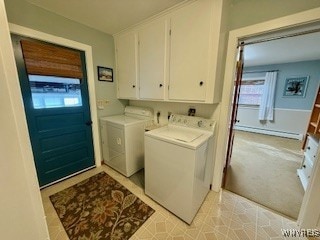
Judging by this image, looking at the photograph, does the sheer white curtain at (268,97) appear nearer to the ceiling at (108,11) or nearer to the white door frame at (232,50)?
the ceiling at (108,11)

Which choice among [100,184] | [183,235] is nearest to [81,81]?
[100,184]

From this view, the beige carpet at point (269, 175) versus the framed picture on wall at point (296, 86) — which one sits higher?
the framed picture on wall at point (296, 86)

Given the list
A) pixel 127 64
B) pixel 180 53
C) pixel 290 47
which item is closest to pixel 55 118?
pixel 127 64

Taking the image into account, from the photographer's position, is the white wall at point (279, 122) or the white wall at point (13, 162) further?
the white wall at point (279, 122)

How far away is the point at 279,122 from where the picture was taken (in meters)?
4.64

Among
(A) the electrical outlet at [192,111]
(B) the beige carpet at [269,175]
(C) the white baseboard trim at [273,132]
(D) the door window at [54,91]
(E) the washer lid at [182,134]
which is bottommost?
(B) the beige carpet at [269,175]

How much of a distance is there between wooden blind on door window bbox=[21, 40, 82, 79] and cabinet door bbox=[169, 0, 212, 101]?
1.49 m

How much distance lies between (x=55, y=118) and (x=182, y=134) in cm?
182

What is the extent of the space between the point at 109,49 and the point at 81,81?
2.63 feet

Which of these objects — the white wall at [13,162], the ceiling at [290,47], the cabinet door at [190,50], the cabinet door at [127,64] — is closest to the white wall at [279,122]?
the ceiling at [290,47]

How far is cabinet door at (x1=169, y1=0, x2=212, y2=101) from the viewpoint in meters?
1.48

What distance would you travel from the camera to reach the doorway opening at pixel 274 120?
207 centimetres

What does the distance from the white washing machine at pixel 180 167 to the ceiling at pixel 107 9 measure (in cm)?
150

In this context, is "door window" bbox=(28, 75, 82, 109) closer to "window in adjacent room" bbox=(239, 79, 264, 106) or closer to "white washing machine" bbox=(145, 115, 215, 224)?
"white washing machine" bbox=(145, 115, 215, 224)
